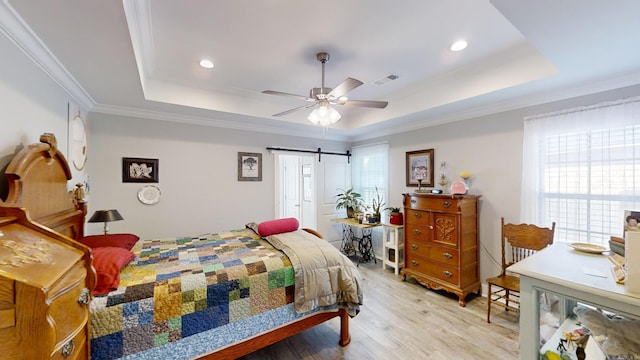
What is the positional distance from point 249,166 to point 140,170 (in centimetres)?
147

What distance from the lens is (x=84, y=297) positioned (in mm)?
1146

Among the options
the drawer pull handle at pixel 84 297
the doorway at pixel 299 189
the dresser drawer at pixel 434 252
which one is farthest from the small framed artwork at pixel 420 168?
the drawer pull handle at pixel 84 297

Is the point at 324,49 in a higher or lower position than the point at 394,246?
higher

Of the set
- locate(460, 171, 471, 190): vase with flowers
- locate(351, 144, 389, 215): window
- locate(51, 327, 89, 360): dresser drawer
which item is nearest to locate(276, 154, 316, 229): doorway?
locate(351, 144, 389, 215): window

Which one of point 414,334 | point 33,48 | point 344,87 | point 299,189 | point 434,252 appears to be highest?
point 33,48

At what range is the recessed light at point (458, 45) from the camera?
7.47 ft

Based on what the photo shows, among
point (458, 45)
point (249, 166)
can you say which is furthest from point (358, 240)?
point (458, 45)

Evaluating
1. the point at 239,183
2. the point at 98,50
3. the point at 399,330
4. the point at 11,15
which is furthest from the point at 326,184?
the point at 11,15

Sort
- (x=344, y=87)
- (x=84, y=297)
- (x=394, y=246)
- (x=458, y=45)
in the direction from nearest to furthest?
(x=84, y=297), (x=344, y=87), (x=458, y=45), (x=394, y=246)

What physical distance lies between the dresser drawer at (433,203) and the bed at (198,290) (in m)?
1.57

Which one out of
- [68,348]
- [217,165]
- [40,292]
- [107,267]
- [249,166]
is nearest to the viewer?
[40,292]

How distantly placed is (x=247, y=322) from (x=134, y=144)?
2.87m

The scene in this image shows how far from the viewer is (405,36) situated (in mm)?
2189

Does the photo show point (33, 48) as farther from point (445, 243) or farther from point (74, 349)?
point (445, 243)
